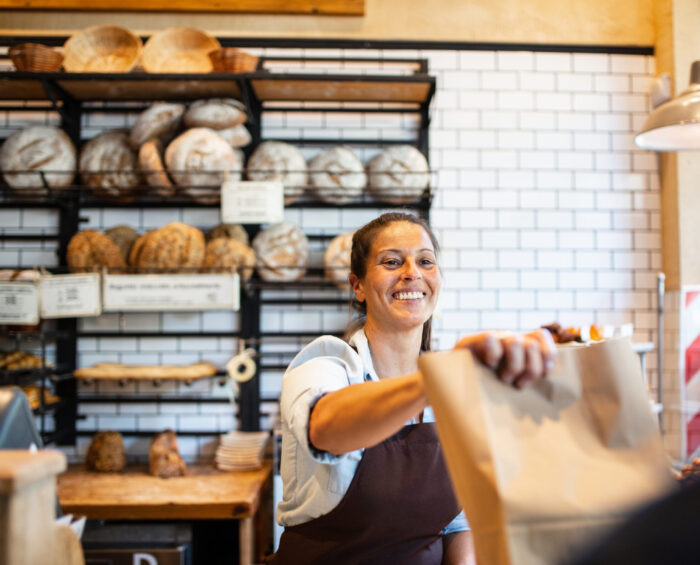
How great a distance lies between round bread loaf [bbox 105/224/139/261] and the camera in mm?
2877

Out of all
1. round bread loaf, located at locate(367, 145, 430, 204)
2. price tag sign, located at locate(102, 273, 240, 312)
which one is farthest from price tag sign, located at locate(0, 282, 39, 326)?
round bread loaf, located at locate(367, 145, 430, 204)

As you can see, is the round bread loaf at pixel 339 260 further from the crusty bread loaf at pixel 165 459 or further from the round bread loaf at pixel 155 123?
the crusty bread loaf at pixel 165 459

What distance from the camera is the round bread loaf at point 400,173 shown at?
2.88m

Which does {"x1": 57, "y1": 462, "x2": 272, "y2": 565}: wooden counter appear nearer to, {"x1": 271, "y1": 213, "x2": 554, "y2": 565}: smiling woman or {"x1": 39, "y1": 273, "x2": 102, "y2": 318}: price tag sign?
{"x1": 39, "y1": 273, "x2": 102, "y2": 318}: price tag sign

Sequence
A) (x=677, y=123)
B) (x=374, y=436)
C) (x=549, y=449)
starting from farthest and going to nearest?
(x=677, y=123) < (x=374, y=436) < (x=549, y=449)

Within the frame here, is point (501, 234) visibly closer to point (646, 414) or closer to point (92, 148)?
point (92, 148)

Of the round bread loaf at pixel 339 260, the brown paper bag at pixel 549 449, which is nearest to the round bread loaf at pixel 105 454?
the round bread loaf at pixel 339 260

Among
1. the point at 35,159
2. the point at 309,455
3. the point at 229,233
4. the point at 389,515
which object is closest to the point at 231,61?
the point at 229,233

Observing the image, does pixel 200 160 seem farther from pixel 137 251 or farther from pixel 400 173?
pixel 400 173

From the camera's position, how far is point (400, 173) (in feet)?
9.42

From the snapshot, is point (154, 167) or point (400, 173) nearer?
point (154, 167)

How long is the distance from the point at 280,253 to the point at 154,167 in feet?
2.58

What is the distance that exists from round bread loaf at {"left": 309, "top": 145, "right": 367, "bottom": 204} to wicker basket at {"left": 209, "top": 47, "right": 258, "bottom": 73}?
2.03ft

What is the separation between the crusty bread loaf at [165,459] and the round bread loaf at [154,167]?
1320mm
